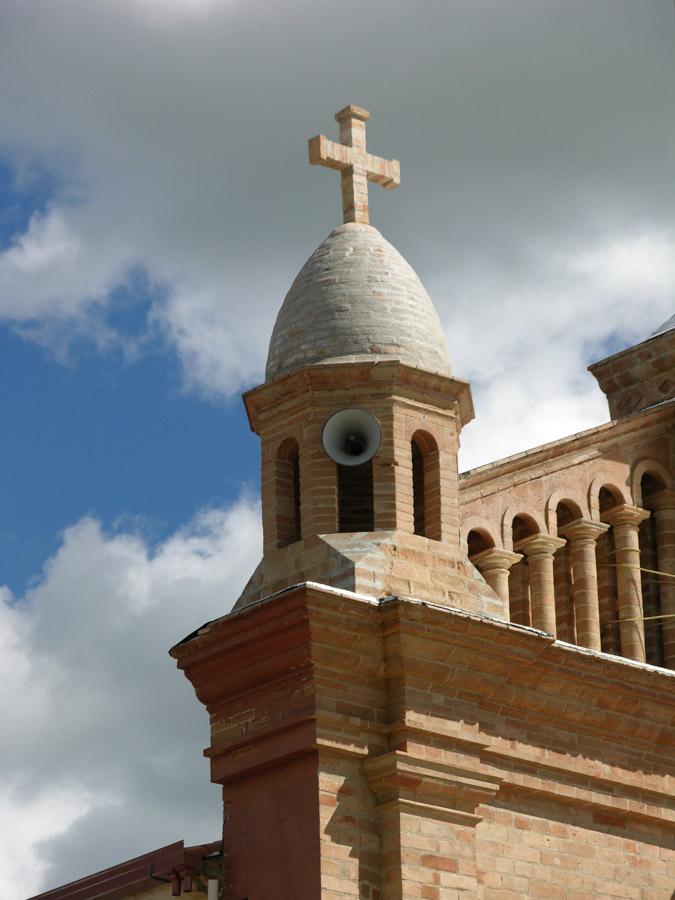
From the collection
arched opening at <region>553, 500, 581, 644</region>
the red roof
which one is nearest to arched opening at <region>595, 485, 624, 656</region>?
arched opening at <region>553, 500, 581, 644</region>

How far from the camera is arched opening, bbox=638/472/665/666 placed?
861 inches

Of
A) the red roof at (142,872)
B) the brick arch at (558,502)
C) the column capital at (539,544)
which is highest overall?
the brick arch at (558,502)

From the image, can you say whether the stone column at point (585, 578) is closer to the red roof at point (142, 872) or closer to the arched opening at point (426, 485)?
the arched opening at point (426, 485)

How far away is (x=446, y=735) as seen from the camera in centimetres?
1773

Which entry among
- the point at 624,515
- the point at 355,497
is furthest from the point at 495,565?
the point at 355,497

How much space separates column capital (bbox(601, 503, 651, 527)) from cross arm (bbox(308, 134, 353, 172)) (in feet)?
14.4

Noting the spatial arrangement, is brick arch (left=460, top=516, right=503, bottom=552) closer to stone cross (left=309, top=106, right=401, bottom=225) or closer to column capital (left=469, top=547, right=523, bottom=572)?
column capital (left=469, top=547, right=523, bottom=572)

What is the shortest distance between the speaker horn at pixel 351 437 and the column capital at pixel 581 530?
11.1ft

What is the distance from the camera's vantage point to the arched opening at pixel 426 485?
18859 millimetres

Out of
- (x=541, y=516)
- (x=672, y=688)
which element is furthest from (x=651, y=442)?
(x=672, y=688)

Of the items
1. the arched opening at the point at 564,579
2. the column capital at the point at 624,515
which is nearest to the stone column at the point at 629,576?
the column capital at the point at 624,515

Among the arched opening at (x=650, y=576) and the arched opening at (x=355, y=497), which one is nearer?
the arched opening at (x=355, y=497)

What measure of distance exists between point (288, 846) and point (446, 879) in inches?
49.3

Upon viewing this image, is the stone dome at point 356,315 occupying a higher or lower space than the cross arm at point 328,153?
lower
